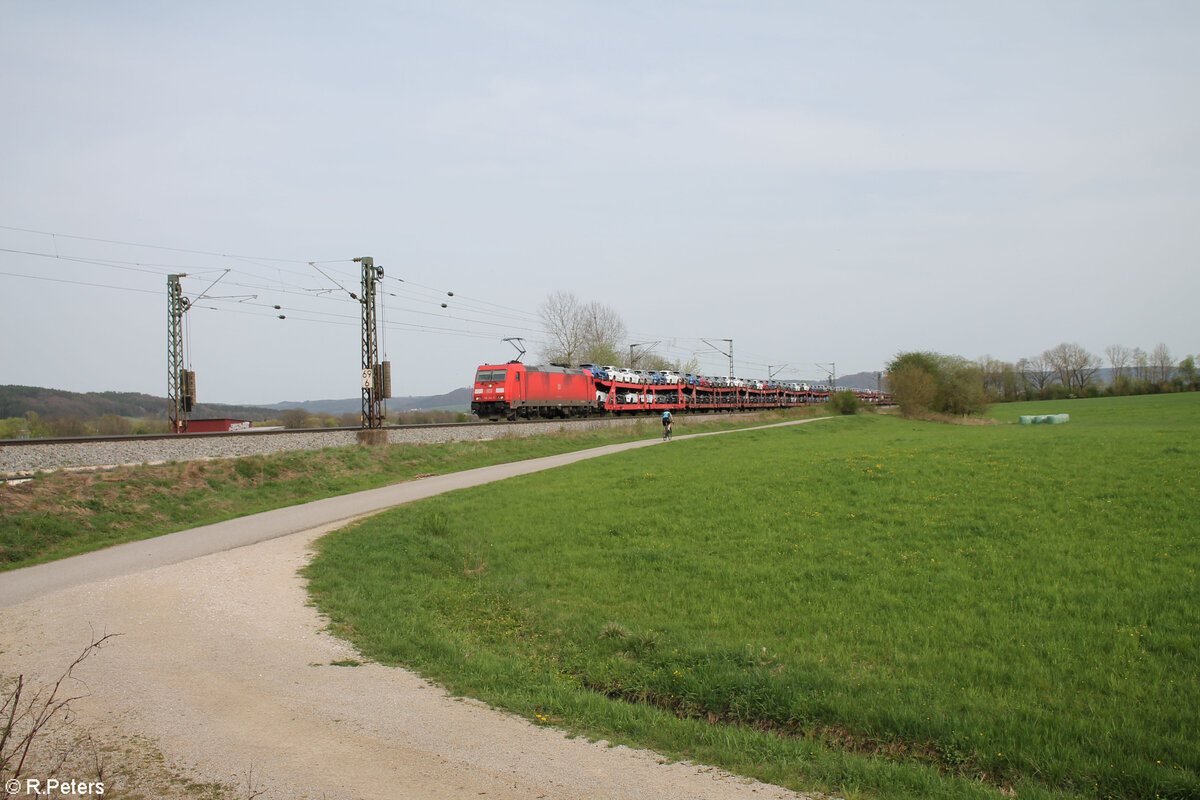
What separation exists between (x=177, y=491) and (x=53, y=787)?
15728 millimetres

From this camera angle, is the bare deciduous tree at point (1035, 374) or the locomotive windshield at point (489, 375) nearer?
the locomotive windshield at point (489, 375)

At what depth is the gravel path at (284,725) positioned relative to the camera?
4648 mm

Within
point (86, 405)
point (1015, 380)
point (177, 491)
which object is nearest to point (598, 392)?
point (177, 491)

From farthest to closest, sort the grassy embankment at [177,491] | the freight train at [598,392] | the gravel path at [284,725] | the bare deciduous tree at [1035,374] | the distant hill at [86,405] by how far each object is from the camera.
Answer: the bare deciduous tree at [1035,374], the distant hill at [86,405], the freight train at [598,392], the grassy embankment at [177,491], the gravel path at [284,725]

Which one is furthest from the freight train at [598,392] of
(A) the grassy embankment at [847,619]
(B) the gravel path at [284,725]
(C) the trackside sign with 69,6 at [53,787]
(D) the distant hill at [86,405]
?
(C) the trackside sign with 69,6 at [53,787]

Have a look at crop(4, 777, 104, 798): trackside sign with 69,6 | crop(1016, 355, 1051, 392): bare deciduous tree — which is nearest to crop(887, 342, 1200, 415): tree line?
crop(1016, 355, 1051, 392): bare deciduous tree

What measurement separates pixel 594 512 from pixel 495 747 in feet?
31.1

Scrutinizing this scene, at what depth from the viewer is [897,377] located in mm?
62094

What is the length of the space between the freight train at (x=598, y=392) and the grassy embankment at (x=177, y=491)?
10546mm

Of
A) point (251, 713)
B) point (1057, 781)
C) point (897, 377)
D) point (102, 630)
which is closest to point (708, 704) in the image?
point (1057, 781)

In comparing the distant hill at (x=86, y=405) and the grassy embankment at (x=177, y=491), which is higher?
the distant hill at (x=86, y=405)

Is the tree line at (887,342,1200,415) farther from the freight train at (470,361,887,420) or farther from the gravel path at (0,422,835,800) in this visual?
the gravel path at (0,422,835,800)

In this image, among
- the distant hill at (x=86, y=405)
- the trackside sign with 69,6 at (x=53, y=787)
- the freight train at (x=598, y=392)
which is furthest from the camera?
the distant hill at (x=86, y=405)

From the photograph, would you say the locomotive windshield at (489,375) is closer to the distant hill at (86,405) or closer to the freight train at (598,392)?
the freight train at (598,392)
